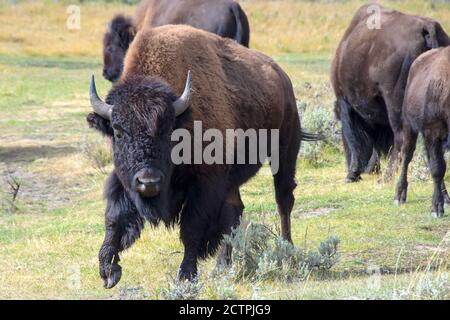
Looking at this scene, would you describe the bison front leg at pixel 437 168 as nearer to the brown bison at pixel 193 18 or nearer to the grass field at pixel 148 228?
the grass field at pixel 148 228

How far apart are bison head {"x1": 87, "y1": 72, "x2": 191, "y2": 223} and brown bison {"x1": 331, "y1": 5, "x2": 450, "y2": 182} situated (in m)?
6.15

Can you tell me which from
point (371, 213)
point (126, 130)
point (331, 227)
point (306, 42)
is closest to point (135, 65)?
point (126, 130)

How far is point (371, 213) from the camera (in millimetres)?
11656

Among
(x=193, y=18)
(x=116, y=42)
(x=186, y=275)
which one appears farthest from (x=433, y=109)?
(x=116, y=42)

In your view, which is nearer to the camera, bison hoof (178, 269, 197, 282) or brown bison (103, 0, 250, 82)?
bison hoof (178, 269, 197, 282)

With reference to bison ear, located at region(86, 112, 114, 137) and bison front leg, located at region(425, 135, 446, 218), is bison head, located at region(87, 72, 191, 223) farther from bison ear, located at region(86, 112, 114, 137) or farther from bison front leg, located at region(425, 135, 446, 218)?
bison front leg, located at region(425, 135, 446, 218)

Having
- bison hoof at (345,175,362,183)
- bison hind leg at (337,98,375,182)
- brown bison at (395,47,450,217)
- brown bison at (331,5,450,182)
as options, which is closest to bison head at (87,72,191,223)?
brown bison at (395,47,450,217)

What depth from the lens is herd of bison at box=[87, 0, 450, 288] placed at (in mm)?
7770

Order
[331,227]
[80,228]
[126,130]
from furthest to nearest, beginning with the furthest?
[80,228] → [331,227] → [126,130]

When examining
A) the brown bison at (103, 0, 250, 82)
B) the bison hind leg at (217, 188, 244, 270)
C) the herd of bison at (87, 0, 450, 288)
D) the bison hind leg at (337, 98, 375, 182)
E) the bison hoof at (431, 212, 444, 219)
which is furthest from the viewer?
the brown bison at (103, 0, 250, 82)

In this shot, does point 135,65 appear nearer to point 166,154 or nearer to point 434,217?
point 166,154

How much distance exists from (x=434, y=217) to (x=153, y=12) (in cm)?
645
